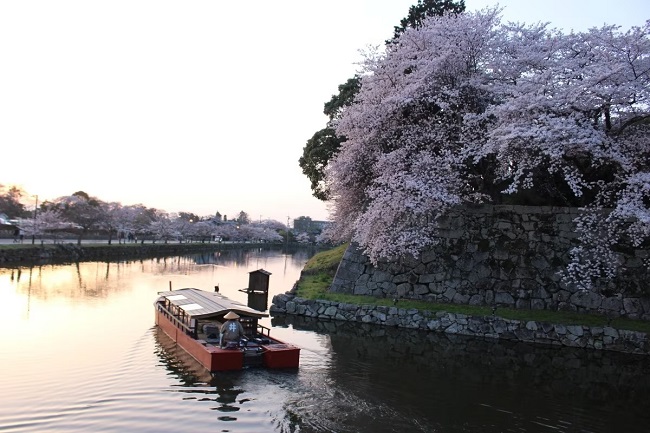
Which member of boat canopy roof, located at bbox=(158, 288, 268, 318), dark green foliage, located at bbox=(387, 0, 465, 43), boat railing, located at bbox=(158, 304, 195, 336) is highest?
dark green foliage, located at bbox=(387, 0, 465, 43)

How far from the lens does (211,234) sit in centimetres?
10450

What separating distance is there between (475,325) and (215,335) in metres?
9.70

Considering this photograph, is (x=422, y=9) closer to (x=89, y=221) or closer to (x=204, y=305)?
(x=204, y=305)

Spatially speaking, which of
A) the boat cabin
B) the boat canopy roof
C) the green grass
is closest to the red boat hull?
the boat cabin

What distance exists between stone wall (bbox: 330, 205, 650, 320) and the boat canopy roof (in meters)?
7.19

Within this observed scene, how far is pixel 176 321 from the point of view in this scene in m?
14.6

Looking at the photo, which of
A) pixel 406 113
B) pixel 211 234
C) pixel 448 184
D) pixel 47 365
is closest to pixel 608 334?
pixel 448 184

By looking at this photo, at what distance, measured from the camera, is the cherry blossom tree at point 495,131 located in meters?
16.8

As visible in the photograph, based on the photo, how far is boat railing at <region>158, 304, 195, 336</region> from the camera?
43.8 ft

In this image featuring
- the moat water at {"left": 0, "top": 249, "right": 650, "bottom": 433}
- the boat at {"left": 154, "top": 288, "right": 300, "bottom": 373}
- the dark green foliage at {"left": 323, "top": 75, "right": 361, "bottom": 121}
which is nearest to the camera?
the moat water at {"left": 0, "top": 249, "right": 650, "bottom": 433}

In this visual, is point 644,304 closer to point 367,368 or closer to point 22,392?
point 367,368

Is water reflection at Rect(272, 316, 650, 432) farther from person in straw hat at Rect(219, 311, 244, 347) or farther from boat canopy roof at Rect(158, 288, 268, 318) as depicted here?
boat canopy roof at Rect(158, 288, 268, 318)

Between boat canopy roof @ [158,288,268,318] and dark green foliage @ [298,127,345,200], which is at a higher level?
dark green foliage @ [298,127,345,200]

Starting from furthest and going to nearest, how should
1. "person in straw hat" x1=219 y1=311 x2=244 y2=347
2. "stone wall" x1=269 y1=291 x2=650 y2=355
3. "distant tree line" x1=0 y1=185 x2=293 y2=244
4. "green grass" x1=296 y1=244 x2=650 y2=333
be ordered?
"distant tree line" x1=0 y1=185 x2=293 y2=244, "green grass" x1=296 y1=244 x2=650 y2=333, "stone wall" x1=269 y1=291 x2=650 y2=355, "person in straw hat" x1=219 y1=311 x2=244 y2=347
